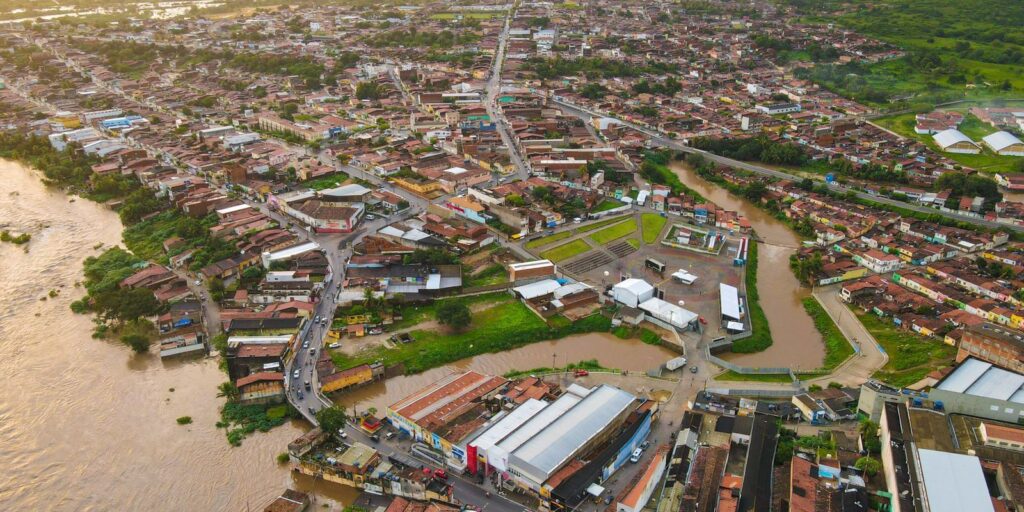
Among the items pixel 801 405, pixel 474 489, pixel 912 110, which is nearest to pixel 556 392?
pixel 474 489

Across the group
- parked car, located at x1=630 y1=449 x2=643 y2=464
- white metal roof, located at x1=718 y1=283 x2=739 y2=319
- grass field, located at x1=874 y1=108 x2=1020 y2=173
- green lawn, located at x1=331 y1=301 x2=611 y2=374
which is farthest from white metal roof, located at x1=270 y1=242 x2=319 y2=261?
grass field, located at x1=874 y1=108 x2=1020 y2=173

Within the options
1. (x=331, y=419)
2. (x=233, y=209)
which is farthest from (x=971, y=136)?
(x=331, y=419)

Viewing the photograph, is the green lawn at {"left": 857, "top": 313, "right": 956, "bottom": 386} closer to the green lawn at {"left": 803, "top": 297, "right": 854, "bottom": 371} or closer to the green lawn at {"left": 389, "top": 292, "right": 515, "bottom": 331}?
the green lawn at {"left": 803, "top": 297, "right": 854, "bottom": 371}

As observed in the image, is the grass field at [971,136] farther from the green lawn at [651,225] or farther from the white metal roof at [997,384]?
the white metal roof at [997,384]

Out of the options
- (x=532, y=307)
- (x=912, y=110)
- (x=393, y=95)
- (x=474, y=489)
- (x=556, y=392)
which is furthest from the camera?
(x=393, y=95)

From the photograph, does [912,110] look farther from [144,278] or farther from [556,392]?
[144,278]

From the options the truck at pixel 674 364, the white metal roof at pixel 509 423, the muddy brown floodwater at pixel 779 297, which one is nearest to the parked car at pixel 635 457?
the white metal roof at pixel 509 423
